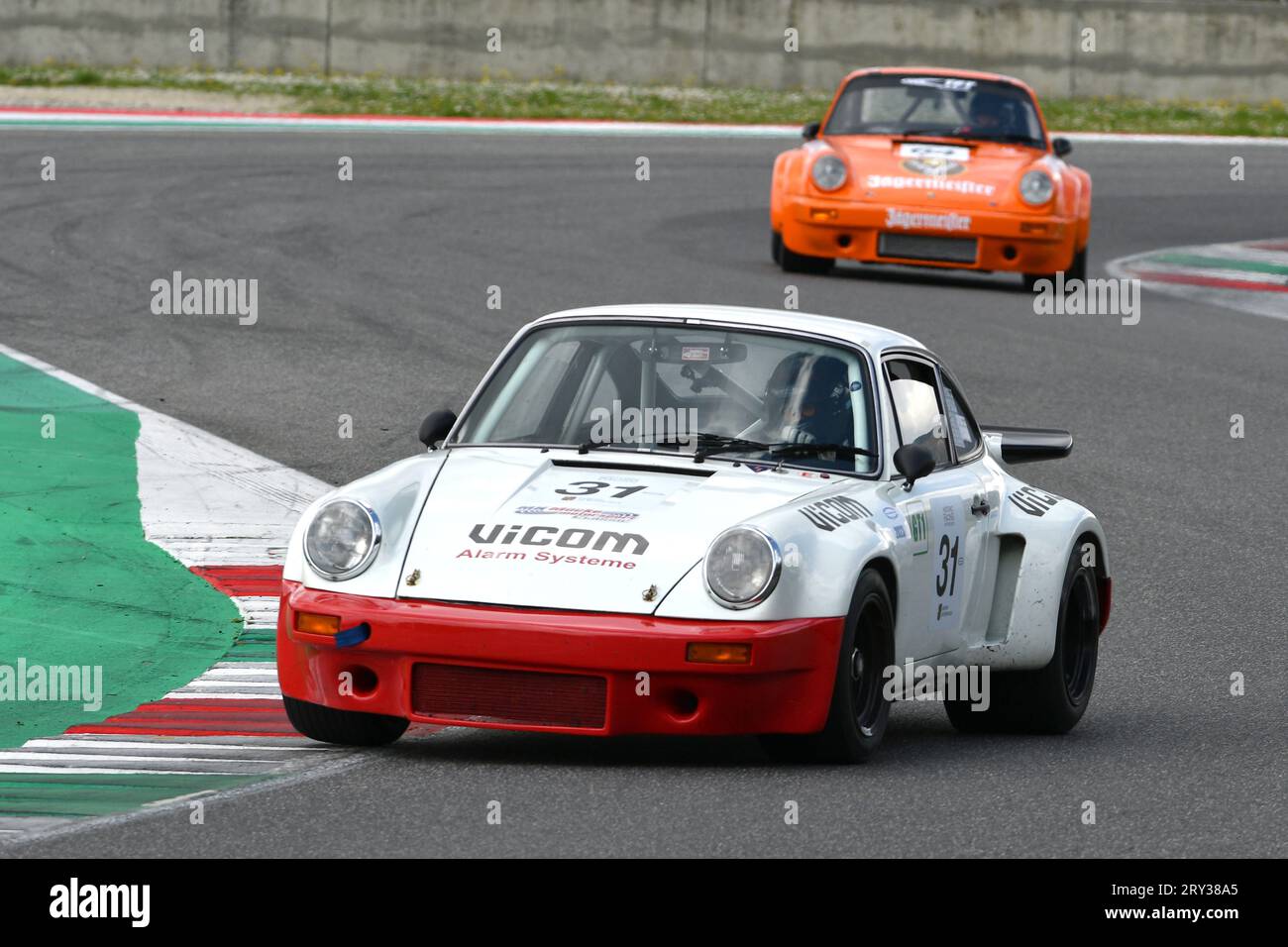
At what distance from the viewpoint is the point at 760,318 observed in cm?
703

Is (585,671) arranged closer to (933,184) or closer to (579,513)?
(579,513)

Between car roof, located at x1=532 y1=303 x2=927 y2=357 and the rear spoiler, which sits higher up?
car roof, located at x1=532 y1=303 x2=927 y2=357

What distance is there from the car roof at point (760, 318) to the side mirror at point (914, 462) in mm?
388

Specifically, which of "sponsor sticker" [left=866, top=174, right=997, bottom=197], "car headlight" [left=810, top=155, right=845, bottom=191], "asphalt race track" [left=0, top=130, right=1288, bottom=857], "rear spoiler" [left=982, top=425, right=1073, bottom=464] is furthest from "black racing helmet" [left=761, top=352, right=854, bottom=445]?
"car headlight" [left=810, top=155, right=845, bottom=191]

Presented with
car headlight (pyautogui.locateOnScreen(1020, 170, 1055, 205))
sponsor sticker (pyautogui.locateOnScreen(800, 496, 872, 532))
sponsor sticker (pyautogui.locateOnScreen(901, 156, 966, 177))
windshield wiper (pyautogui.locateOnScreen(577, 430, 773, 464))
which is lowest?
sponsor sticker (pyautogui.locateOnScreen(800, 496, 872, 532))

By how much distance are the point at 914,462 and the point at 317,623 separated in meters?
1.74

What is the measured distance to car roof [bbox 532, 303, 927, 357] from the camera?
6.95m

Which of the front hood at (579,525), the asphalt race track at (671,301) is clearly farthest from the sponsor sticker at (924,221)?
the front hood at (579,525)

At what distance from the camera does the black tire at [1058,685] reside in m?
7.11

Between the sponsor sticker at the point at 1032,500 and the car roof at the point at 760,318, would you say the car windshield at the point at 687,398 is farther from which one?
→ the sponsor sticker at the point at 1032,500

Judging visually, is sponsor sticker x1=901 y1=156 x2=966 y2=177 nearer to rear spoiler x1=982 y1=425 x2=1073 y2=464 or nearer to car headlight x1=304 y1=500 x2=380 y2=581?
rear spoiler x1=982 y1=425 x2=1073 y2=464

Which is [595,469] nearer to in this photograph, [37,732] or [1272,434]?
[37,732]

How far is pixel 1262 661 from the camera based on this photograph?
799 cm

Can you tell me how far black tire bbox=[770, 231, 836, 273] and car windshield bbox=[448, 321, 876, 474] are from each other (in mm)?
10164
